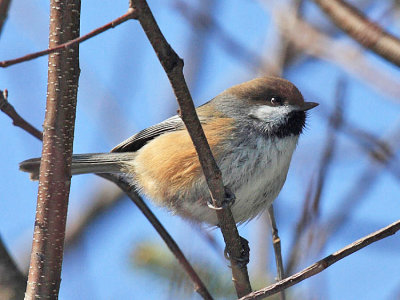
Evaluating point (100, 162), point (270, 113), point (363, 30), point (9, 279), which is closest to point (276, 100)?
point (270, 113)

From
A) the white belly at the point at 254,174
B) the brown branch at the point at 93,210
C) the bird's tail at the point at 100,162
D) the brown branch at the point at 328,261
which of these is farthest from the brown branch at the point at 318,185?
the brown branch at the point at 93,210

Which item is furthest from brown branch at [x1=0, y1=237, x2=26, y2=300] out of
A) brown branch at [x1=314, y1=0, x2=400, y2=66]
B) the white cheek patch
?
brown branch at [x1=314, y1=0, x2=400, y2=66]

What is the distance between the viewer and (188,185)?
349 cm

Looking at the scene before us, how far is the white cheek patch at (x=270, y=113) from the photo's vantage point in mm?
3672

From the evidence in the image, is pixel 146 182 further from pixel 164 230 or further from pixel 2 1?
pixel 2 1

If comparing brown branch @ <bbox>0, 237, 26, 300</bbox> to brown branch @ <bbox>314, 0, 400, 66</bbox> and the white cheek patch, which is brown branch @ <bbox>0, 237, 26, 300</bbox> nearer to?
the white cheek patch

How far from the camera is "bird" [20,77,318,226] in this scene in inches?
135

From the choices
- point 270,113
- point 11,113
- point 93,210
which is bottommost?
point 11,113

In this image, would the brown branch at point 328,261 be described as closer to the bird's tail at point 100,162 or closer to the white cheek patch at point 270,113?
the white cheek patch at point 270,113

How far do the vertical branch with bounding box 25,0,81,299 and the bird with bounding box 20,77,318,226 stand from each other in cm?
115

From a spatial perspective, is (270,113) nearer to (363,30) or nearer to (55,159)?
(363,30)

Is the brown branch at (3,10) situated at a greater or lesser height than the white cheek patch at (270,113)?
greater

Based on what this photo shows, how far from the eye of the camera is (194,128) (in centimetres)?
216

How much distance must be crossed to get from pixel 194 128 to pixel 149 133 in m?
1.91
